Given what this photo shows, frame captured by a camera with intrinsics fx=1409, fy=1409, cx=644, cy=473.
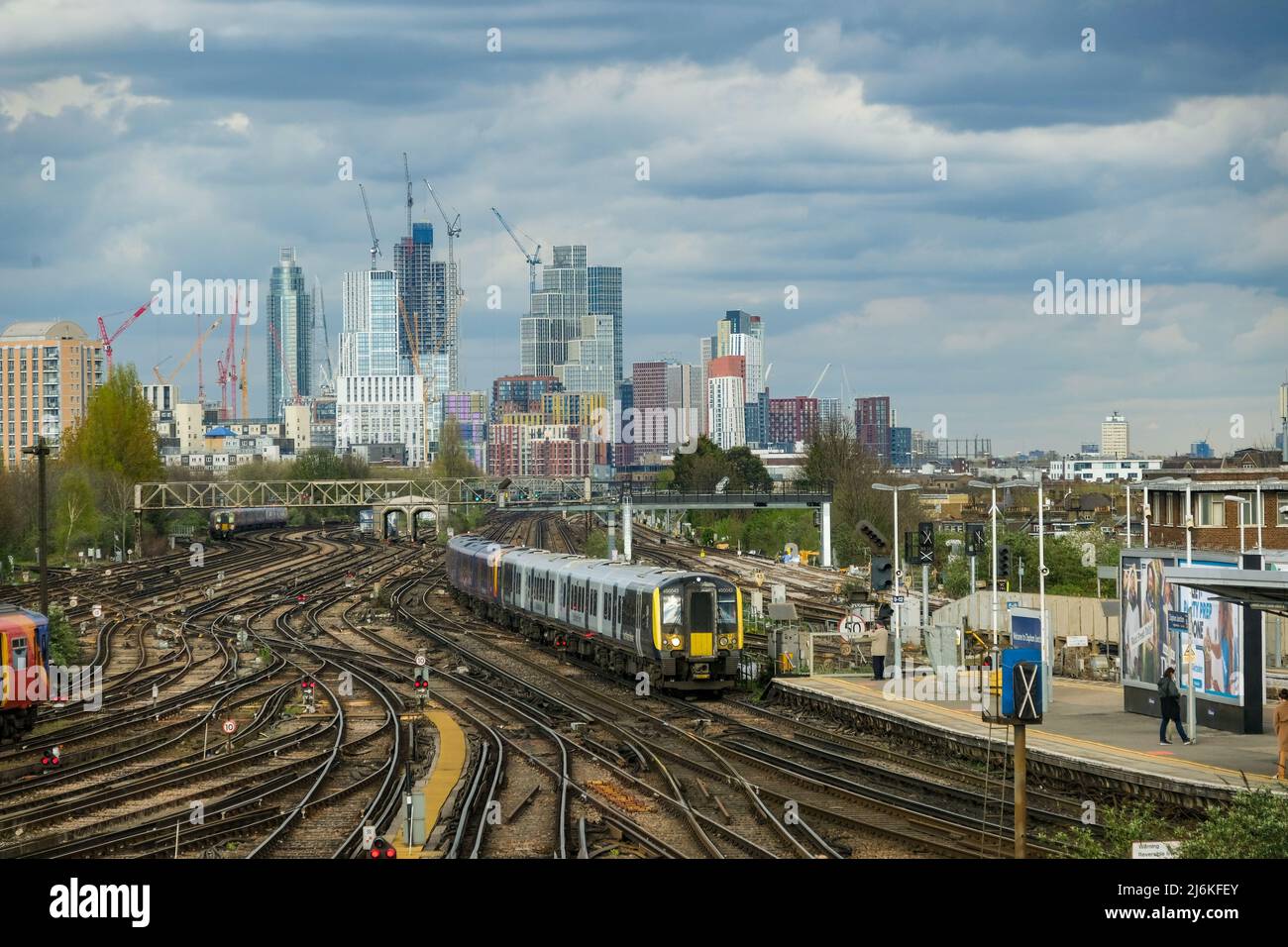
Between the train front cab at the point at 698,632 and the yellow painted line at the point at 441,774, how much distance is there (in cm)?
561

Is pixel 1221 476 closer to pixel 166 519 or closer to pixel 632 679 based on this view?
pixel 632 679

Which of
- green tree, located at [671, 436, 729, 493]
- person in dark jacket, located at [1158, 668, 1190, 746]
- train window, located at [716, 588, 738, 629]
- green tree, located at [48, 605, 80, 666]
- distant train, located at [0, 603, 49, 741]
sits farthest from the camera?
green tree, located at [671, 436, 729, 493]

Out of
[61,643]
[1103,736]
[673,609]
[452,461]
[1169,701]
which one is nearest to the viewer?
[1169,701]

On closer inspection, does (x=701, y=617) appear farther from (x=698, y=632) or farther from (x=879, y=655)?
(x=879, y=655)

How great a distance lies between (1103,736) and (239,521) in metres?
106

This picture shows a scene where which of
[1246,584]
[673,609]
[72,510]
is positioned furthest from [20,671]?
[72,510]

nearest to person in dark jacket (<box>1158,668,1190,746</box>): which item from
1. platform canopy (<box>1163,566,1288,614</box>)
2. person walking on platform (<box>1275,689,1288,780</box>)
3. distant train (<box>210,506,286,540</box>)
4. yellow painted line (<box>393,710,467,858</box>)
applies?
person walking on platform (<box>1275,689,1288,780</box>)

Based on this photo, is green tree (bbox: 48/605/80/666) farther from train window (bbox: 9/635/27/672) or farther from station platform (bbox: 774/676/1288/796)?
station platform (bbox: 774/676/1288/796)

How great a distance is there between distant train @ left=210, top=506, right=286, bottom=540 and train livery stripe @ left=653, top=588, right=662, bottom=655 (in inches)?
3085

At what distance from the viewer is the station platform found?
20016mm

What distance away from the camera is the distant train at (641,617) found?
111 feet

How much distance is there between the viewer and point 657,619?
3375 cm

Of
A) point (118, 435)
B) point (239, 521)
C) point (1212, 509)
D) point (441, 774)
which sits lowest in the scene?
point (441, 774)
